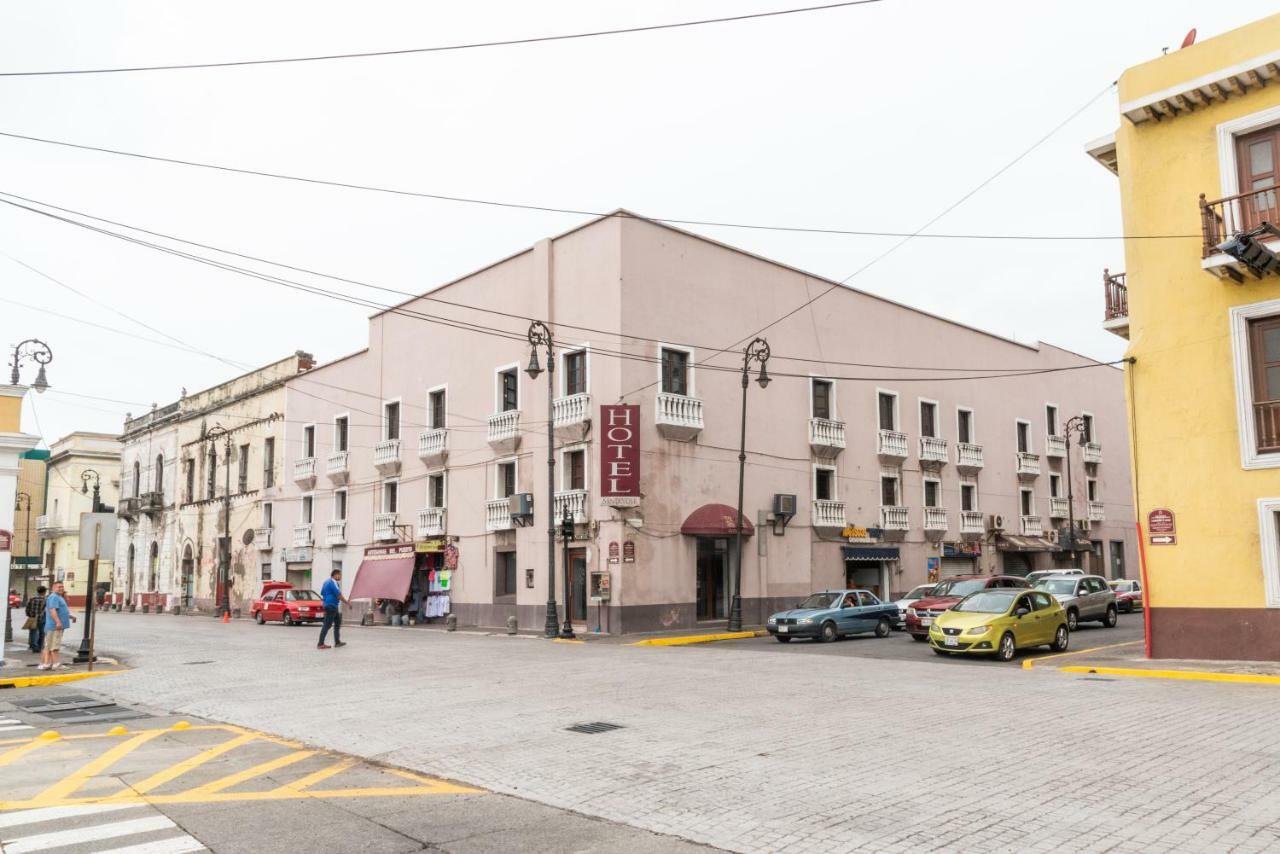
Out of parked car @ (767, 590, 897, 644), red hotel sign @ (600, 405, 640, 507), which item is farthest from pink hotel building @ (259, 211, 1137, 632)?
parked car @ (767, 590, 897, 644)

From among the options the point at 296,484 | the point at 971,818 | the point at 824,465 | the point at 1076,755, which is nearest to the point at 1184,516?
the point at 1076,755

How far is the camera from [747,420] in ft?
107

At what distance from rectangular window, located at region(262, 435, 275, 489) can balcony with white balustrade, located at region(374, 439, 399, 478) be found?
10.6 m

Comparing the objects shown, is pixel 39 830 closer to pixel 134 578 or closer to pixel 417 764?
pixel 417 764

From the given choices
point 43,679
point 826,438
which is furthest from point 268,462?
point 43,679

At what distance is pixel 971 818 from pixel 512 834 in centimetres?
339

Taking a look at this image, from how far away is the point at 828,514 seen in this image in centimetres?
3475

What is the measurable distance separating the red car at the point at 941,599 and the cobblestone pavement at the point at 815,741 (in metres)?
5.68

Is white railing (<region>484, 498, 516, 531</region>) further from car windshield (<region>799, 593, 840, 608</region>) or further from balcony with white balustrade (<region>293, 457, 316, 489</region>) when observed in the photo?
balcony with white balustrade (<region>293, 457, 316, 489</region>)

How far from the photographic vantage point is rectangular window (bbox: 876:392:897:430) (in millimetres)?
38500

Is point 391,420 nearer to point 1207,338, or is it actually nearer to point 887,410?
point 887,410

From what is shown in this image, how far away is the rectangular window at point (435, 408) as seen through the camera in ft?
121

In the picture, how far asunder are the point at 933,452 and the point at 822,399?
21.6ft

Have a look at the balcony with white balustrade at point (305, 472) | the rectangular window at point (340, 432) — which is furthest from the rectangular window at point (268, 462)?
the rectangular window at point (340, 432)
